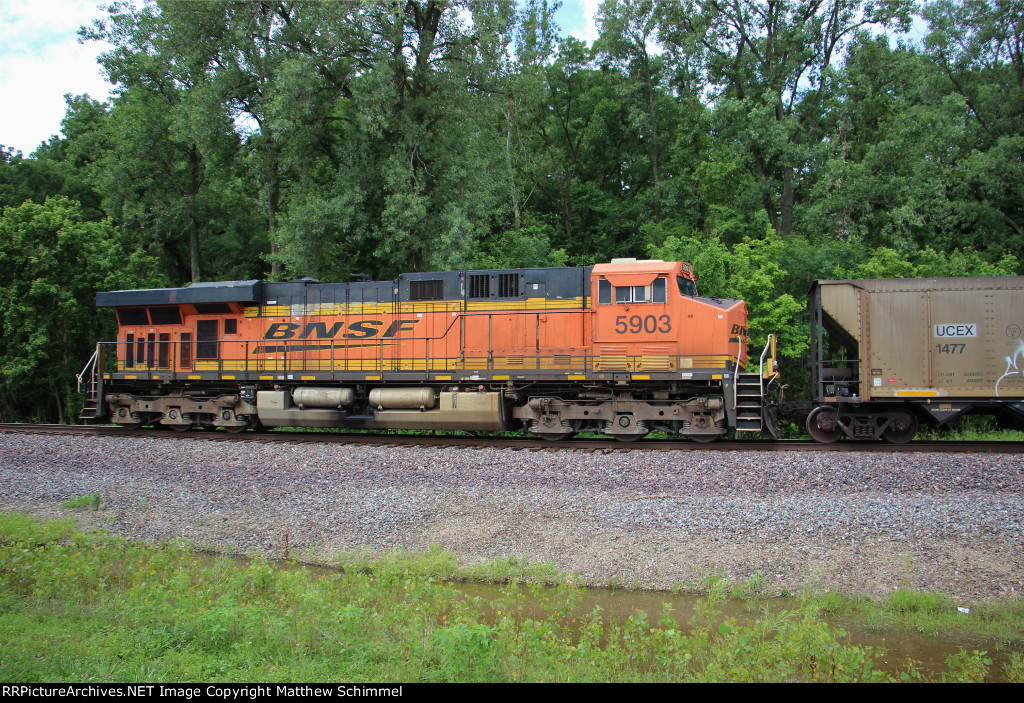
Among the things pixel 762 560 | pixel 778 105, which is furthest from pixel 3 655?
pixel 778 105

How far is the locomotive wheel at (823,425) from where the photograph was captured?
12391mm

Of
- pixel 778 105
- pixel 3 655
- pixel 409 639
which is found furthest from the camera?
pixel 778 105

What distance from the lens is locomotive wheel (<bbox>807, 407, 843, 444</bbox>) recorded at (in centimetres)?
1239

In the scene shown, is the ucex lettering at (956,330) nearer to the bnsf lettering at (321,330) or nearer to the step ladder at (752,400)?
the step ladder at (752,400)

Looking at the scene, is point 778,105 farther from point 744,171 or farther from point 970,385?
point 970,385

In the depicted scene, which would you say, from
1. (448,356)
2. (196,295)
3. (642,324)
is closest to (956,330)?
(642,324)

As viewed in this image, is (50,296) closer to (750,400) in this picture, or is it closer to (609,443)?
(609,443)

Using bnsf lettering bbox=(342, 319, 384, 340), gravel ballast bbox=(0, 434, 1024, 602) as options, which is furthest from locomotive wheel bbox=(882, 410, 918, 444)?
bnsf lettering bbox=(342, 319, 384, 340)

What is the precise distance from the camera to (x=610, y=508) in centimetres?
791

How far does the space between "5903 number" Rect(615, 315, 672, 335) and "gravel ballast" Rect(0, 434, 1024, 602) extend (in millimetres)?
2563

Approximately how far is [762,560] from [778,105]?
22.7 metres

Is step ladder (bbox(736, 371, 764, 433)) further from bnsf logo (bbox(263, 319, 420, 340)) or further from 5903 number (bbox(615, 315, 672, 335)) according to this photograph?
bnsf logo (bbox(263, 319, 420, 340))

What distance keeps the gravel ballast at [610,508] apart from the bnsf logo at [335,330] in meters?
3.53

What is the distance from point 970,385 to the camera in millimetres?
11625
